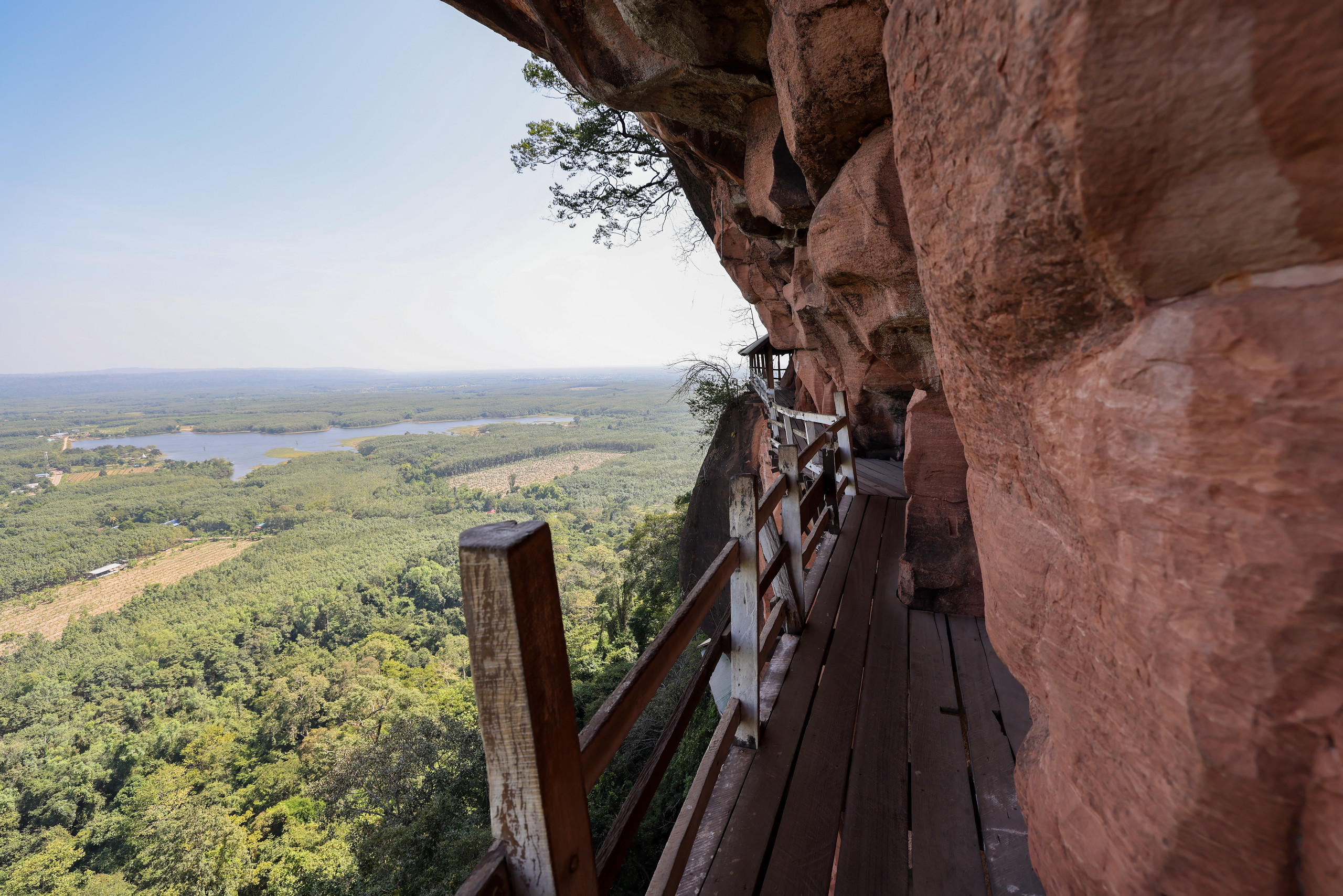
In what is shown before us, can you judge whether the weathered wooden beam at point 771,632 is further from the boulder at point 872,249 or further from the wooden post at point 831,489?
the boulder at point 872,249

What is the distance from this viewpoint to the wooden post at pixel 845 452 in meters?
5.78

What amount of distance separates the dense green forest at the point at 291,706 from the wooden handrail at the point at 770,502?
1.43m

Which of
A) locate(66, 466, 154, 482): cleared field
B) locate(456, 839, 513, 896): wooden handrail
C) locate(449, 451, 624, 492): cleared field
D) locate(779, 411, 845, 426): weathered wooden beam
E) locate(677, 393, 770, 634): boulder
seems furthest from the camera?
locate(66, 466, 154, 482): cleared field

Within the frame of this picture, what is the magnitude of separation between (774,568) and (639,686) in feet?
5.98

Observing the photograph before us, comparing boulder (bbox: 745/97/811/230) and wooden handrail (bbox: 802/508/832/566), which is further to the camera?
boulder (bbox: 745/97/811/230)

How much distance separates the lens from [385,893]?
12.1m

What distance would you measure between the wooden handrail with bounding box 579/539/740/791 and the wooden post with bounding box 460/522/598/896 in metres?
0.08

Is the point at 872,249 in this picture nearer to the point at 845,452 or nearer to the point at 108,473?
the point at 845,452

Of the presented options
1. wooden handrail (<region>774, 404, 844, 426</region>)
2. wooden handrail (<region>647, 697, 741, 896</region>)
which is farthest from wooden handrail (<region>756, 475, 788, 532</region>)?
wooden handrail (<region>774, 404, 844, 426</region>)

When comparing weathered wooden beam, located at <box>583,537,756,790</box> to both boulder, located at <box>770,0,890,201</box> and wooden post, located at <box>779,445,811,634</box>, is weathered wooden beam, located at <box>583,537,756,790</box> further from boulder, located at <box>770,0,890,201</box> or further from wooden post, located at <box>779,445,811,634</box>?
boulder, located at <box>770,0,890,201</box>

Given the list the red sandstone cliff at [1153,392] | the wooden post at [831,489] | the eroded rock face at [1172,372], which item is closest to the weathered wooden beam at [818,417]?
the wooden post at [831,489]

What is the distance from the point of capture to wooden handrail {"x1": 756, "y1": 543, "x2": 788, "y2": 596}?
9.21 ft

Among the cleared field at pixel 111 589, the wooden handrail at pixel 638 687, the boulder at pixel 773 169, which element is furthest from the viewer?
the cleared field at pixel 111 589

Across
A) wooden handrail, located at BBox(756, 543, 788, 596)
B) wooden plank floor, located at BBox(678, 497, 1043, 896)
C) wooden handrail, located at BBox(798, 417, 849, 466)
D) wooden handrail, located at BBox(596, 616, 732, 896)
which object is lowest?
wooden plank floor, located at BBox(678, 497, 1043, 896)
